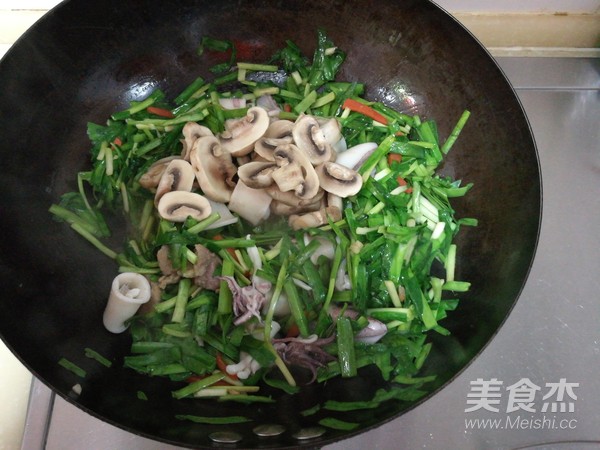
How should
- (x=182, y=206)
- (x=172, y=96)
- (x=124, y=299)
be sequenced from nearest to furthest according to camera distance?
(x=124, y=299)
(x=182, y=206)
(x=172, y=96)

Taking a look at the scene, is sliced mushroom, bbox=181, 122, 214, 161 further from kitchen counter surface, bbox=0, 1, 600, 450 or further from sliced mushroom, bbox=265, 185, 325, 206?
kitchen counter surface, bbox=0, 1, 600, 450

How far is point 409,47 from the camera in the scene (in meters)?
1.84

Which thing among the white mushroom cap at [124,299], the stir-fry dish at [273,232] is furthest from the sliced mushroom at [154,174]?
the white mushroom cap at [124,299]

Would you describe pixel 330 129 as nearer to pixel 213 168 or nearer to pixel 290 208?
pixel 290 208

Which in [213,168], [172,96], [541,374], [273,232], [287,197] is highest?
[172,96]

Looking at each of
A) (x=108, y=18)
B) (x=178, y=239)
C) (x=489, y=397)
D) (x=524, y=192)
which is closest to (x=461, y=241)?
(x=524, y=192)

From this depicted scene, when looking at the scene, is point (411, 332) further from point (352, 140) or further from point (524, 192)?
point (352, 140)

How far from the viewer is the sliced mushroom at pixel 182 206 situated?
5.44 ft

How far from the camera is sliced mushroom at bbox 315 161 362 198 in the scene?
1.73 meters

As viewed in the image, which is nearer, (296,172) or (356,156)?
(296,172)

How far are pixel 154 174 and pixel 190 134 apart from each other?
0.60 feet

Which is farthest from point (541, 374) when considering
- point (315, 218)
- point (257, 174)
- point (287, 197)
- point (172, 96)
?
point (172, 96)

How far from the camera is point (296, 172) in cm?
168

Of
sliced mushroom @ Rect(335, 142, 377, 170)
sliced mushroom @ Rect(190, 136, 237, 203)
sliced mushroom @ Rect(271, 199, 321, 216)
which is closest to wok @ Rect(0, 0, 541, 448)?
sliced mushroom @ Rect(335, 142, 377, 170)
